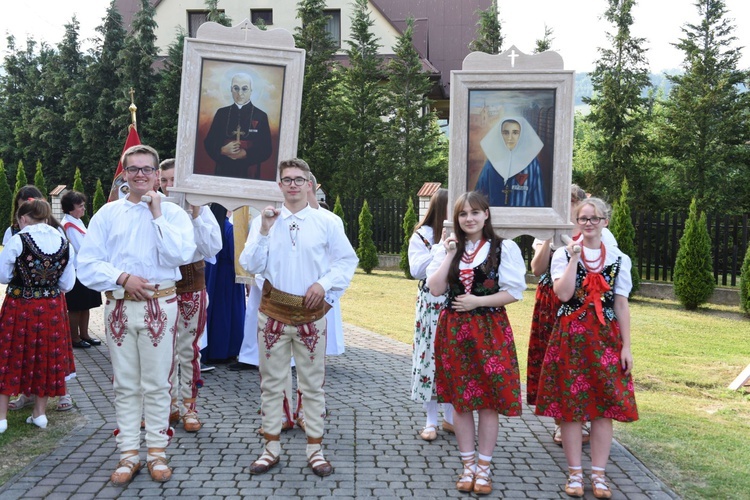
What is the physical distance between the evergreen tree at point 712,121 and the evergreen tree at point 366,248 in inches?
419

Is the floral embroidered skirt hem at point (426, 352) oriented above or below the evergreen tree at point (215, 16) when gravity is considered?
below

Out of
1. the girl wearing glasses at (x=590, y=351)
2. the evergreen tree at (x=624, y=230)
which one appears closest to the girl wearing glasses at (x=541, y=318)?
the girl wearing glasses at (x=590, y=351)

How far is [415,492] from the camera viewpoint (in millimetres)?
4473

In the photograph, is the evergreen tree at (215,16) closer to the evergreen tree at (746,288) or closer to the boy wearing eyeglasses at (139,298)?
the evergreen tree at (746,288)

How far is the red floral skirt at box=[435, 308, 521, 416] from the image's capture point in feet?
14.5

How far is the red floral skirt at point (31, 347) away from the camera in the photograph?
18.7 feet

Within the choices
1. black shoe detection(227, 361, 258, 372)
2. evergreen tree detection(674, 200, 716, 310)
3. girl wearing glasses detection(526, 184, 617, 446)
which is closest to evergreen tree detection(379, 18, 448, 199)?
evergreen tree detection(674, 200, 716, 310)

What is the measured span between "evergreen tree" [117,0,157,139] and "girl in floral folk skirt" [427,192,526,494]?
2859cm

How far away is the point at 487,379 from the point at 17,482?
9.86ft

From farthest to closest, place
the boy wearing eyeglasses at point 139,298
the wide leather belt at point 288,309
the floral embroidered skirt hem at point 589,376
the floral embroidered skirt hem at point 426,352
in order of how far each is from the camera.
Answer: the floral embroidered skirt hem at point 426,352 → the wide leather belt at point 288,309 → the boy wearing eyeglasses at point 139,298 → the floral embroidered skirt hem at point 589,376

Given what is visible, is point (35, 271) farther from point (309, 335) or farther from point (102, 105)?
point (102, 105)

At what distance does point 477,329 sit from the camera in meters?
4.46

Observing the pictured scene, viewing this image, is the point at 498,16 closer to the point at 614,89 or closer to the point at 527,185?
the point at 614,89

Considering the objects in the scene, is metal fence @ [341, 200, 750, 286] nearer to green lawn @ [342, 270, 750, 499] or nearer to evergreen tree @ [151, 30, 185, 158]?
green lawn @ [342, 270, 750, 499]
